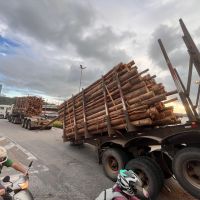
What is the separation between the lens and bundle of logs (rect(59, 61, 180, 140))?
18.2 feet

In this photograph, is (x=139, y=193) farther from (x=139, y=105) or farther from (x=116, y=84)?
(x=116, y=84)

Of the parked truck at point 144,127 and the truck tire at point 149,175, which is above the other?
the parked truck at point 144,127

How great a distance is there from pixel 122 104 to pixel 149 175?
2.20 metres

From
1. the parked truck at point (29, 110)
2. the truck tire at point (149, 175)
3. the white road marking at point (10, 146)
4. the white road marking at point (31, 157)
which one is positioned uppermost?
the parked truck at point (29, 110)

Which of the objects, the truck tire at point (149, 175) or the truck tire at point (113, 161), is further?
the truck tire at point (113, 161)

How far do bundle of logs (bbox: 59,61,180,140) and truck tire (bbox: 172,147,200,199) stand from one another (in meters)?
1.31

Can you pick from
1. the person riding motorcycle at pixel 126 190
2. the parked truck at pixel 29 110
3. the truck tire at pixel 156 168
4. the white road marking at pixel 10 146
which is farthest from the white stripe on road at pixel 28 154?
the parked truck at pixel 29 110

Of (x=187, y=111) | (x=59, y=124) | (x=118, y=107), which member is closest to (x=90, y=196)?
(x=118, y=107)

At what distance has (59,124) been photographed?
2475 centimetres

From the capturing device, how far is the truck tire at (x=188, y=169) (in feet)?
13.8

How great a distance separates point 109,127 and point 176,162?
251 centimetres

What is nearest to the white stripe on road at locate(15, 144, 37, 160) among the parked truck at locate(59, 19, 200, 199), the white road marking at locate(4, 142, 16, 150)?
the white road marking at locate(4, 142, 16, 150)

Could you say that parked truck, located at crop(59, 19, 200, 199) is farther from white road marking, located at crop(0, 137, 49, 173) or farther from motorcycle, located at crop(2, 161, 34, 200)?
motorcycle, located at crop(2, 161, 34, 200)

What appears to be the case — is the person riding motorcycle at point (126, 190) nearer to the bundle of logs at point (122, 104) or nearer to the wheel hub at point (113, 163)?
the bundle of logs at point (122, 104)
